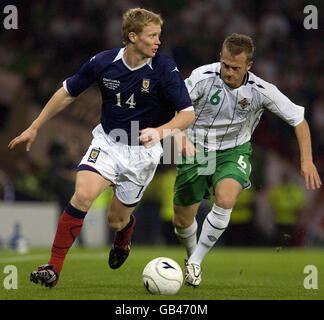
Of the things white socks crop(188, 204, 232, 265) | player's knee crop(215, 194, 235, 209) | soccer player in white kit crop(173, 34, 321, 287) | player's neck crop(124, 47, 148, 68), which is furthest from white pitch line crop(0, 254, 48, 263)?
player's neck crop(124, 47, 148, 68)

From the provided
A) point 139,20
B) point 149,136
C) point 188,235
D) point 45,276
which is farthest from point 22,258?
point 149,136

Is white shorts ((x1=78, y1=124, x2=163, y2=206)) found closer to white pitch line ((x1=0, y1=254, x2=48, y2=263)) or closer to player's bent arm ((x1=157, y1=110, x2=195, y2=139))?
player's bent arm ((x1=157, y1=110, x2=195, y2=139))

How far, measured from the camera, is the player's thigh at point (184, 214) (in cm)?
670

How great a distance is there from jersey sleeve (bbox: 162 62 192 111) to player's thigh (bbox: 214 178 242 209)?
783mm

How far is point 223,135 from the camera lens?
254 inches

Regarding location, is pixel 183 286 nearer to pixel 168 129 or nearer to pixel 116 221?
pixel 116 221

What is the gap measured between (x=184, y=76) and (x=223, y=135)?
9568 millimetres

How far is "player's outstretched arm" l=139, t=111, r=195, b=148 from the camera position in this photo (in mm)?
5031

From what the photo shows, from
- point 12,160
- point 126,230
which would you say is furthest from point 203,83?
point 12,160

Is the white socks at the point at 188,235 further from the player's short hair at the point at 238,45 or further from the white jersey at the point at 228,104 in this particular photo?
the player's short hair at the point at 238,45

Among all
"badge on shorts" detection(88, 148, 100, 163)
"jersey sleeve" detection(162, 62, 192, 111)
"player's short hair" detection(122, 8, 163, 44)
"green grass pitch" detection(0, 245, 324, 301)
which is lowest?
"green grass pitch" detection(0, 245, 324, 301)

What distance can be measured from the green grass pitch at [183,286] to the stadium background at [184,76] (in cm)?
434

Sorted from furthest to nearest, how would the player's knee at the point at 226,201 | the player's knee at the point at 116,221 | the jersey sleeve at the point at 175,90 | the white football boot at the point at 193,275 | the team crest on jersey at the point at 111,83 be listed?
the player's knee at the point at 116,221
the player's knee at the point at 226,201
the white football boot at the point at 193,275
the team crest on jersey at the point at 111,83
the jersey sleeve at the point at 175,90

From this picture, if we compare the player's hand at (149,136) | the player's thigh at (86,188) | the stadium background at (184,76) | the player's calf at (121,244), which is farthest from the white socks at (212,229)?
the stadium background at (184,76)
